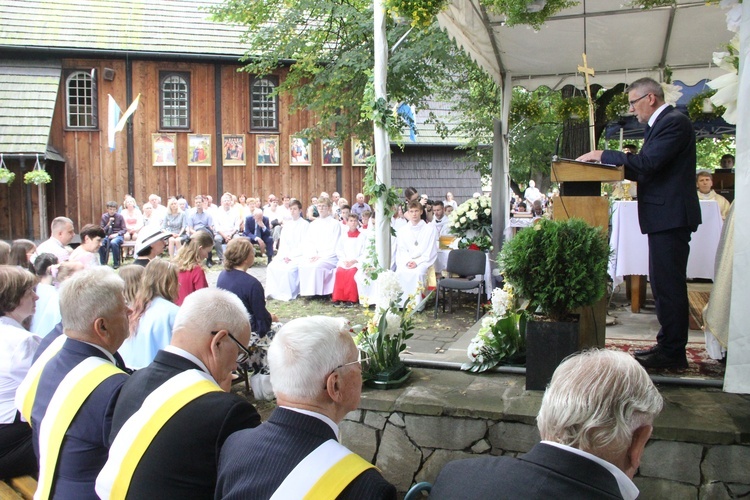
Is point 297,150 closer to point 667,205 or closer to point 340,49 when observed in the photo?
point 340,49

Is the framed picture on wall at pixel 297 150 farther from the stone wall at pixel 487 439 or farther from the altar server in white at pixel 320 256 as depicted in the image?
the stone wall at pixel 487 439

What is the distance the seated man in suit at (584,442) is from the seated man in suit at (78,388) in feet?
4.94

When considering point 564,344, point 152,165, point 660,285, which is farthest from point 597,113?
point 152,165

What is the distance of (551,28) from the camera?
324 inches

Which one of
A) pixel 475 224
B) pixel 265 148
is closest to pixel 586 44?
pixel 475 224

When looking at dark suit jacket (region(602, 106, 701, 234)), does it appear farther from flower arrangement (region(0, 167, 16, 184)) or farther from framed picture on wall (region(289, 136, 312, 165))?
framed picture on wall (region(289, 136, 312, 165))

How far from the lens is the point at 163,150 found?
2148 cm

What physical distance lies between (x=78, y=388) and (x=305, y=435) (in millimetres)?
1241

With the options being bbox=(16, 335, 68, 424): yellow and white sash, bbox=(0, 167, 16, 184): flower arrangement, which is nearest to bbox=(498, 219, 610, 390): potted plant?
bbox=(16, 335, 68, 424): yellow and white sash

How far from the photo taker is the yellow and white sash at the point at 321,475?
178 centimetres

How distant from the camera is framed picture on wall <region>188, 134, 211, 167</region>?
21641mm

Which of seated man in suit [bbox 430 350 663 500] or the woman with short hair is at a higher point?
seated man in suit [bbox 430 350 663 500]

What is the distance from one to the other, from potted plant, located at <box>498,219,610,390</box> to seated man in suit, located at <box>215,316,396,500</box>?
2116 mm

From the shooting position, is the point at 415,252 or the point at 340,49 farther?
the point at 340,49
